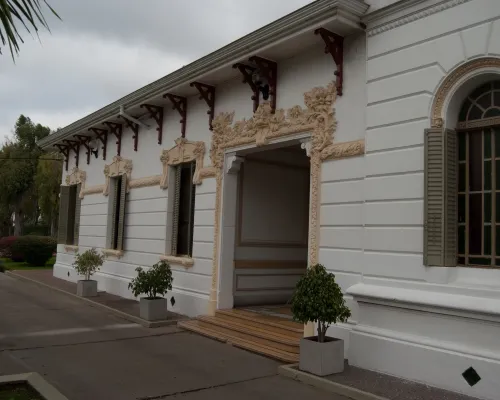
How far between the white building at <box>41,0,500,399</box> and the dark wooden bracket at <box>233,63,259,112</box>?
0.13 ft

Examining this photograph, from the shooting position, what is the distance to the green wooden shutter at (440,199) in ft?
20.0

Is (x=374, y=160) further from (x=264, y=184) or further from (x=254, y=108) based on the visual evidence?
(x=264, y=184)

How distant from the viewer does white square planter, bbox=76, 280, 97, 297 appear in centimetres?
1348

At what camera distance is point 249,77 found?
9.23 meters

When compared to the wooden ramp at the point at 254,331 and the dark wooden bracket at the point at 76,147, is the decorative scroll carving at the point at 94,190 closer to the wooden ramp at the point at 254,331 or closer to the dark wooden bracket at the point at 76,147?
the dark wooden bracket at the point at 76,147

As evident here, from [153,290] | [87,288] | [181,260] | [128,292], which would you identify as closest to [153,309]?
[153,290]

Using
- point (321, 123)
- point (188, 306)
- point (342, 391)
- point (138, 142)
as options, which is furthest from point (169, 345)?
point (138, 142)

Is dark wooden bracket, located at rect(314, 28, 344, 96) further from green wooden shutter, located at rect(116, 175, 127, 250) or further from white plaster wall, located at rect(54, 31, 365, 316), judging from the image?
green wooden shutter, located at rect(116, 175, 127, 250)

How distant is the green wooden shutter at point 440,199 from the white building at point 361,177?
0.02 metres

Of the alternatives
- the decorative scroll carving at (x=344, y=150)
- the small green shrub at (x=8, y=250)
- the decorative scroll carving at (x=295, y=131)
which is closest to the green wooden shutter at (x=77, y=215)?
the decorative scroll carving at (x=295, y=131)

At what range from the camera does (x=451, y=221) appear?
6160mm

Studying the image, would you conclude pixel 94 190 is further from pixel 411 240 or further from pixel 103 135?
pixel 411 240

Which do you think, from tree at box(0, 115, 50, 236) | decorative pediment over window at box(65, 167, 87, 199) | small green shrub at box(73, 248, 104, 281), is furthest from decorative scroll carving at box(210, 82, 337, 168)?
tree at box(0, 115, 50, 236)

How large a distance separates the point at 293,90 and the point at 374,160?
2340 mm
